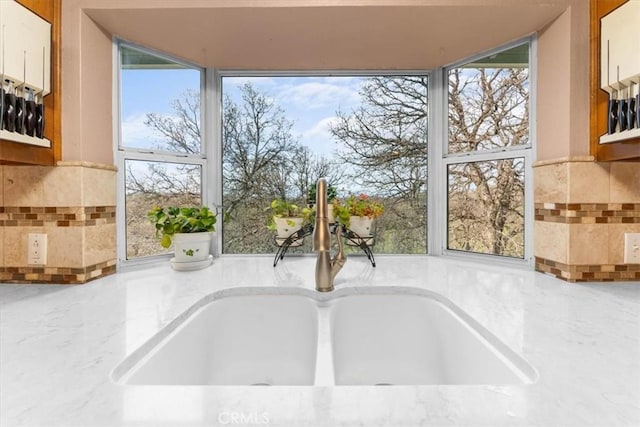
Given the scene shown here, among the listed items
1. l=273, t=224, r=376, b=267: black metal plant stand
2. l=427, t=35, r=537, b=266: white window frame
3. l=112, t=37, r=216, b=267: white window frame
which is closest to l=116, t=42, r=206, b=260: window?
l=112, t=37, r=216, b=267: white window frame

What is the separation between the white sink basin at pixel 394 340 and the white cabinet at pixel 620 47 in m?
0.99

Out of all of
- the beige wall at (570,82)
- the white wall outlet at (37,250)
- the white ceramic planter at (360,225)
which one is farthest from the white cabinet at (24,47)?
the beige wall at (570,82)

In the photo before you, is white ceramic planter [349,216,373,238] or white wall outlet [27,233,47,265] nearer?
white wall outlet [27,233,47,265]

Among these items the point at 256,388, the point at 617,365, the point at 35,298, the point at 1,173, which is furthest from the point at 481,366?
the point at 1,173

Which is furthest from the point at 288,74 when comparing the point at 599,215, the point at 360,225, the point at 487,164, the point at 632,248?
the point at 632,248

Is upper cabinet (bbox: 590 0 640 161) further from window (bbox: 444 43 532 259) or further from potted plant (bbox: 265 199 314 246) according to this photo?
potted plant (bbox: 265 199 314 246)

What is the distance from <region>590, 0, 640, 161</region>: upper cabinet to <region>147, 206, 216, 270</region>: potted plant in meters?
1.63

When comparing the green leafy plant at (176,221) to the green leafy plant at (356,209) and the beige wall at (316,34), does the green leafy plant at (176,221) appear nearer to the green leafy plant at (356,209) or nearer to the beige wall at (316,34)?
the beige wall at (316,34)

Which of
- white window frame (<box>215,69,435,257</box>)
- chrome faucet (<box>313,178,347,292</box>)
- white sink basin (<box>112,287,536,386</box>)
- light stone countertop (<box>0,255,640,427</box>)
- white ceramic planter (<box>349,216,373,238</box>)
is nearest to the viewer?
light stone countertop (<box>0,255,640,427</box>)

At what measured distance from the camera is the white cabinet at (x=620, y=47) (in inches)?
41.0

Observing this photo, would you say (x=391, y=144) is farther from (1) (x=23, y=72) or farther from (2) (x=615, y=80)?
(1) (x=23, y=72)

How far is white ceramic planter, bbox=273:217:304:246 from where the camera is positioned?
1621 mm

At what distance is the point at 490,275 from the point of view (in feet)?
4.44

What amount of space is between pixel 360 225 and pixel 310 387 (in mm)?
1138
